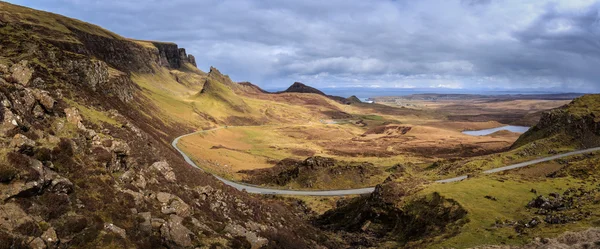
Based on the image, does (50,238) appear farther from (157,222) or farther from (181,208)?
(181,208)

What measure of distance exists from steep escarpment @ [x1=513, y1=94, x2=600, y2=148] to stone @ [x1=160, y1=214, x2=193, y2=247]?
95.7 metres

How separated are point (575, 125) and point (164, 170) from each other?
101m

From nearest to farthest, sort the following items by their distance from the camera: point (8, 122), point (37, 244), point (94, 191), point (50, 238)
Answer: point (37, 244)
point (50, 238)
point (8, 122)
point (94, 191)

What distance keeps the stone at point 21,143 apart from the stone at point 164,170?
37.7 ft

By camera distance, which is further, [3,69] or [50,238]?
[3,69]

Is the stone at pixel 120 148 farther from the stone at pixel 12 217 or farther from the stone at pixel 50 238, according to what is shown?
the stone at pixel 50 238

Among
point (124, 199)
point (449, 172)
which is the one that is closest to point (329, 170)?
point (449, 172)

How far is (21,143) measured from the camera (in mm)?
22109

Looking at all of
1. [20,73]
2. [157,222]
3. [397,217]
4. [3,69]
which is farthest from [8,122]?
[397,217]

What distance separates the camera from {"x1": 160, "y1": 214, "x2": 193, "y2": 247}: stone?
23.9 m

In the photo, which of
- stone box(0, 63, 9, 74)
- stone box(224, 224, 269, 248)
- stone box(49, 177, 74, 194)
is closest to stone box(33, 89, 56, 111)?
stone box(0, 63, 9, 74)

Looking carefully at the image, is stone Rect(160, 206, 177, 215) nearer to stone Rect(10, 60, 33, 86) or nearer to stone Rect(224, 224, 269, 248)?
stone Rect(224, 224, 269, 248)

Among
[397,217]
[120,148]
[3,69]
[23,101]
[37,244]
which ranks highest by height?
[3,69]

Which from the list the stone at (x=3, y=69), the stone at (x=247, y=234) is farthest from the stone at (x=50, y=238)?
the stone at (x=3, y=69)
